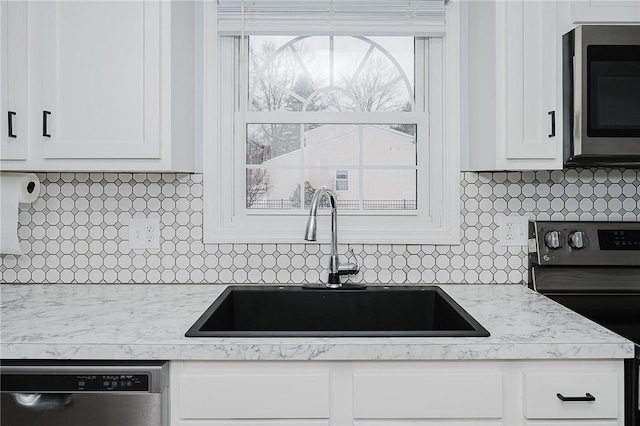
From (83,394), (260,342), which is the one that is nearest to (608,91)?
(260,342)

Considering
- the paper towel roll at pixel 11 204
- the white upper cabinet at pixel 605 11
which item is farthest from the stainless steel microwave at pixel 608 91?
the paper towel roll at pixel 11 204

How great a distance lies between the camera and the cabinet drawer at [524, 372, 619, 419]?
136 cm

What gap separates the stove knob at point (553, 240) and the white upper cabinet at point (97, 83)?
1398mm

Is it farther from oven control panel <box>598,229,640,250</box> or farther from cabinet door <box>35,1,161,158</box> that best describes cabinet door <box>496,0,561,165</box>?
cabinet door <box>35,1,161,158</box>

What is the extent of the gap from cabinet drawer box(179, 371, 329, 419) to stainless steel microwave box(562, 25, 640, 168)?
112 centimetres

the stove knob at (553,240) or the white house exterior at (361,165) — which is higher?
the white house exterior at (361,165)

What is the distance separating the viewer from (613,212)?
2061 millimetres

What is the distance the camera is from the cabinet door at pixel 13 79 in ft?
5.60

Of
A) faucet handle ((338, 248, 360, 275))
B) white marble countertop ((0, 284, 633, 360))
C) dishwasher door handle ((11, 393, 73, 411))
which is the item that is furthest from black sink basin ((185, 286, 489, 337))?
dishwasher door handle ((11, 393, 73, 411))

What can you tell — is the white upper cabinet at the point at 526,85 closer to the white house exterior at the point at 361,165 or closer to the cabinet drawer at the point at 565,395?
the white house exterior at the point at 361,165

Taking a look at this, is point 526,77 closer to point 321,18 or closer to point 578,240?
point 578,240

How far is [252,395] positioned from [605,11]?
162cm

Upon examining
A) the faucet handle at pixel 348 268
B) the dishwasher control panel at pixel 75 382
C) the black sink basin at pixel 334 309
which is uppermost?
the faucet handle at pixel 348 268

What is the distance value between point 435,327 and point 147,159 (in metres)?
1.16
